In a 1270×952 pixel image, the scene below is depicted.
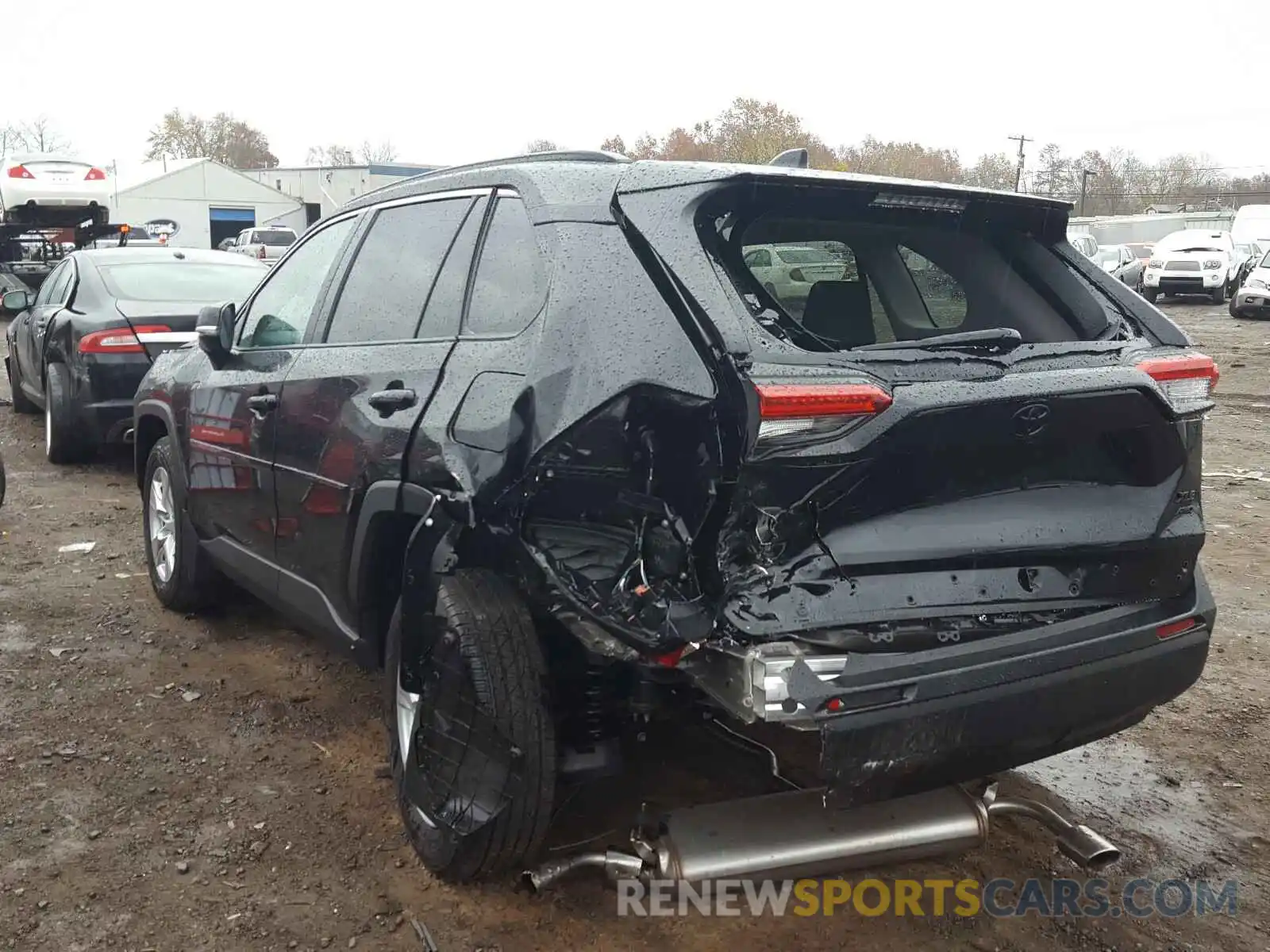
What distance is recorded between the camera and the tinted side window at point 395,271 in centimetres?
336

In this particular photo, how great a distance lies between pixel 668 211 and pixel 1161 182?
88.6 m

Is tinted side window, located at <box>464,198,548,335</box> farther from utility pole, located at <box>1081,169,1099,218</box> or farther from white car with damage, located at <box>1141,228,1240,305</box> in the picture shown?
utility pole, located at <box>1081,169,1099,218</box>

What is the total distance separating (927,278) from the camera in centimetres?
331

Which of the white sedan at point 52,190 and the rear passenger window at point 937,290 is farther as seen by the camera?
the white sedan at point 52,190

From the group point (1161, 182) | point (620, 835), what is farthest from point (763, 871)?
point (1161, 182)

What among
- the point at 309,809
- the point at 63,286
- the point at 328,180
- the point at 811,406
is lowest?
the point at 309,809

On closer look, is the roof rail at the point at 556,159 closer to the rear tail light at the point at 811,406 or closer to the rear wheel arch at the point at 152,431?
the rear tail light at the point at 811,406

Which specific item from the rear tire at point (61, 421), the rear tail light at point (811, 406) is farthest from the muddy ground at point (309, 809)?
the rear tire at point (61, 421)

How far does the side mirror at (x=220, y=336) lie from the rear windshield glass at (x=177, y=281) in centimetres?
360

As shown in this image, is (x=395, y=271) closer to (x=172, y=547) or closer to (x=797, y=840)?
(x=797, y=840)

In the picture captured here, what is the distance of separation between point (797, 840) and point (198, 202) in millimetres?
52322

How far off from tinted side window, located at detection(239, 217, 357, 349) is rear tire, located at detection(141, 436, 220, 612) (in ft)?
2.74

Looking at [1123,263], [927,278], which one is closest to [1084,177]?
[1123,263]

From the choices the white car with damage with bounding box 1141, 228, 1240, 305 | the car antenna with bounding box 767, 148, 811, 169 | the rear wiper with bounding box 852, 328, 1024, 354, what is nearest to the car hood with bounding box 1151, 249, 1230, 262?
the white car with damage with bounding box 1141, 228, 1240, 305
